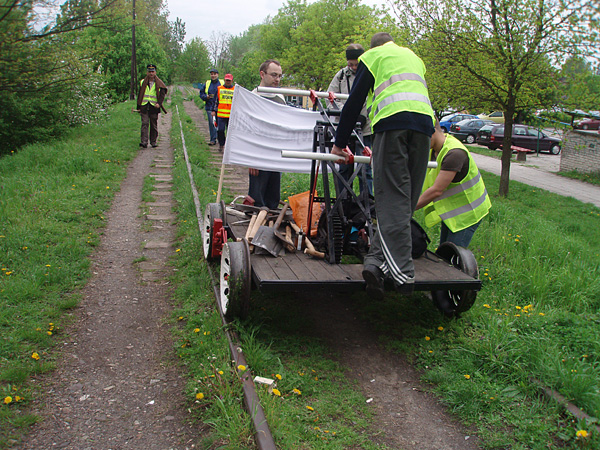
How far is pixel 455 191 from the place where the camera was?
191 inches

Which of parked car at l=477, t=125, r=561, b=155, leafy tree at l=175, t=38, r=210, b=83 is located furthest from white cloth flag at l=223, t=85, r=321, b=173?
leafy tree at l=175, t=38, r=210, b=83

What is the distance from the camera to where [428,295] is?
5.29 m

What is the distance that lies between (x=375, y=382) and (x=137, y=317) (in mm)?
2378

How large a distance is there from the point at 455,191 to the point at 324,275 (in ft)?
5.76

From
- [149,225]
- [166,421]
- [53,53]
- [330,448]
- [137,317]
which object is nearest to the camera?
[330,448]

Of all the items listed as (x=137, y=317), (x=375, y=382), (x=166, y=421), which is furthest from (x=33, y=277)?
(x=375, y=382)

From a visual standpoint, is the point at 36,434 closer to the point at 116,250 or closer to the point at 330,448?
the point at 330,448

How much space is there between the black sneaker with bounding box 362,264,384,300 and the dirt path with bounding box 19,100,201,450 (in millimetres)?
1563

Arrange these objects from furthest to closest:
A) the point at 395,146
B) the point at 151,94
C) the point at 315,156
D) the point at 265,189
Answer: the point at 151,94, the point at 265,189, the point at 315,156, the point at 395,146

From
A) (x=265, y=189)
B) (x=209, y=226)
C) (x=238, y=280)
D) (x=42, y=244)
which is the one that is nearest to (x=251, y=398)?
(x=238, y=280)

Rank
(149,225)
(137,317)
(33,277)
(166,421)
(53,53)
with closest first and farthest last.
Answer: (166,421)
(137,317)
(33,277)
(53,53)
(149,225)

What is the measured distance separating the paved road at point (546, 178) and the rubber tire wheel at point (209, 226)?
41.8 ft

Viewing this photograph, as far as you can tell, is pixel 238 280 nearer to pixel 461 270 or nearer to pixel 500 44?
pixel 461 270

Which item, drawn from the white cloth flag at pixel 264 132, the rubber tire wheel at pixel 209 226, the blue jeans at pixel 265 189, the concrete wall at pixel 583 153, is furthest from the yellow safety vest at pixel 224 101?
the concrete wall at pixel 583 153
